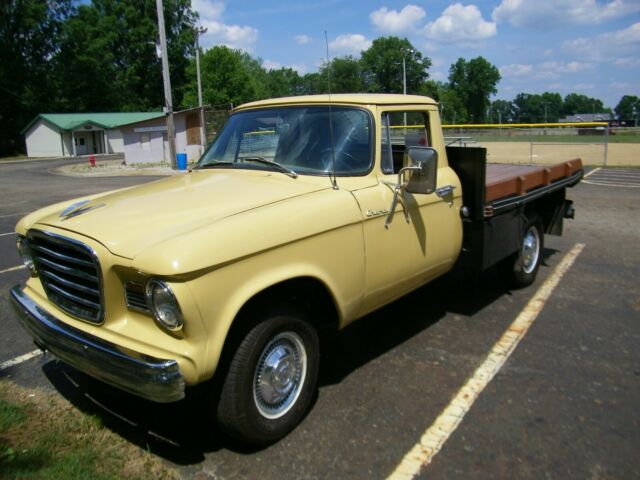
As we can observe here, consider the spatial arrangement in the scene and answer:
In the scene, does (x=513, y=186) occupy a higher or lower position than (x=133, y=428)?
higher

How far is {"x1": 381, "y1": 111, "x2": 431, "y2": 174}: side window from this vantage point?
12.8ft

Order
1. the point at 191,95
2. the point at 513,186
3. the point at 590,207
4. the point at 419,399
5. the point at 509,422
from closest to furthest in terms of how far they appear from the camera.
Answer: the point at 509,422 < the point at 419,399 < the point at 513,186 < the point at 590,207 < the point at 191,95

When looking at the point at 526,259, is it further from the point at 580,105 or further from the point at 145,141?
the point at 580,105

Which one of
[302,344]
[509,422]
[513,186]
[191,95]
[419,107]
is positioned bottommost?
[509,422]

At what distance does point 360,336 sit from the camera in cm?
464

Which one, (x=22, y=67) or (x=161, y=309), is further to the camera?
(x=22, y=67)

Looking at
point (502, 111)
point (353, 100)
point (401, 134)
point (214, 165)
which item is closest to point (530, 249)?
point (401, 134)

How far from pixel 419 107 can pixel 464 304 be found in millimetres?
2071

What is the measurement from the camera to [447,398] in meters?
3.57

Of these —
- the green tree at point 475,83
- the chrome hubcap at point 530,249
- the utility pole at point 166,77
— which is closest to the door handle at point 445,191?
the chrome hubcap at point 530,249

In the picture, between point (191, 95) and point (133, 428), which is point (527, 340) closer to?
point (133, 428)

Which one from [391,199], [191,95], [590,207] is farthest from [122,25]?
[391,199]

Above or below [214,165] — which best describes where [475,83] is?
above

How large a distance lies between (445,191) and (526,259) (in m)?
2.03
